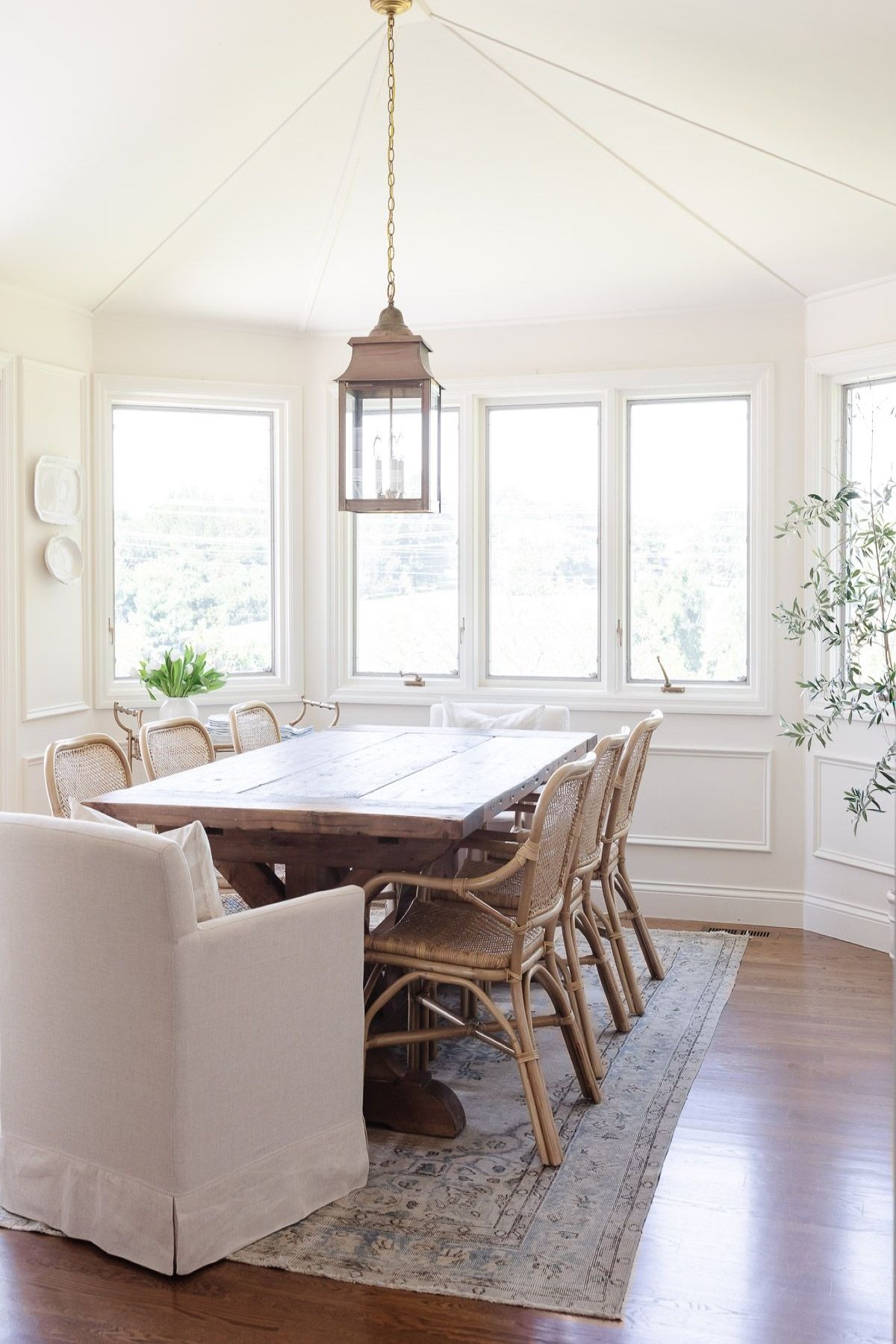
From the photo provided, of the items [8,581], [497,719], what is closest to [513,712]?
[497,719]

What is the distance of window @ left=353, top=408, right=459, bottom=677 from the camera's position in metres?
6.12

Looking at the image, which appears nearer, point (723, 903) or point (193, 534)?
point (723, 903)

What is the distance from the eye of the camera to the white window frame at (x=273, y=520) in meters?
5.79

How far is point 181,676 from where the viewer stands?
18.2ft

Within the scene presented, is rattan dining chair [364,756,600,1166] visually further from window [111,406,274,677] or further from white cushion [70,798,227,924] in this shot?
window [111,406,274,677]

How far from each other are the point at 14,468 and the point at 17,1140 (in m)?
3.10

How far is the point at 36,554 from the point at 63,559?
0.61ft

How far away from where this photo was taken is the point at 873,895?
5168mm

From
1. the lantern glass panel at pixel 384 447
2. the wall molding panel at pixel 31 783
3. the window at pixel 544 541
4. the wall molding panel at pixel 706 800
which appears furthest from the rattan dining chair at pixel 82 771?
the wall molding panel at pixel 706 800

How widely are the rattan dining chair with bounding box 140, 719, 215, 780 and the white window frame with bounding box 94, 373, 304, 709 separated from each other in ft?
4.72

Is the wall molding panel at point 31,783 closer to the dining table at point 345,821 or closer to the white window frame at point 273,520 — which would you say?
the white window frame at point 273,520

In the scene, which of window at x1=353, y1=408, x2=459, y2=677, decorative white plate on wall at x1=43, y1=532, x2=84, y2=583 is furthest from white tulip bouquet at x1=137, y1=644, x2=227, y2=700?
window at x1=353, y1=408, x2=459, y2=677

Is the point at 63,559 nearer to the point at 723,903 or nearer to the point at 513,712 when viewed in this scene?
the point at 513,712

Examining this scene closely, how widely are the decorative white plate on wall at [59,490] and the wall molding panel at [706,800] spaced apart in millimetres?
2811
